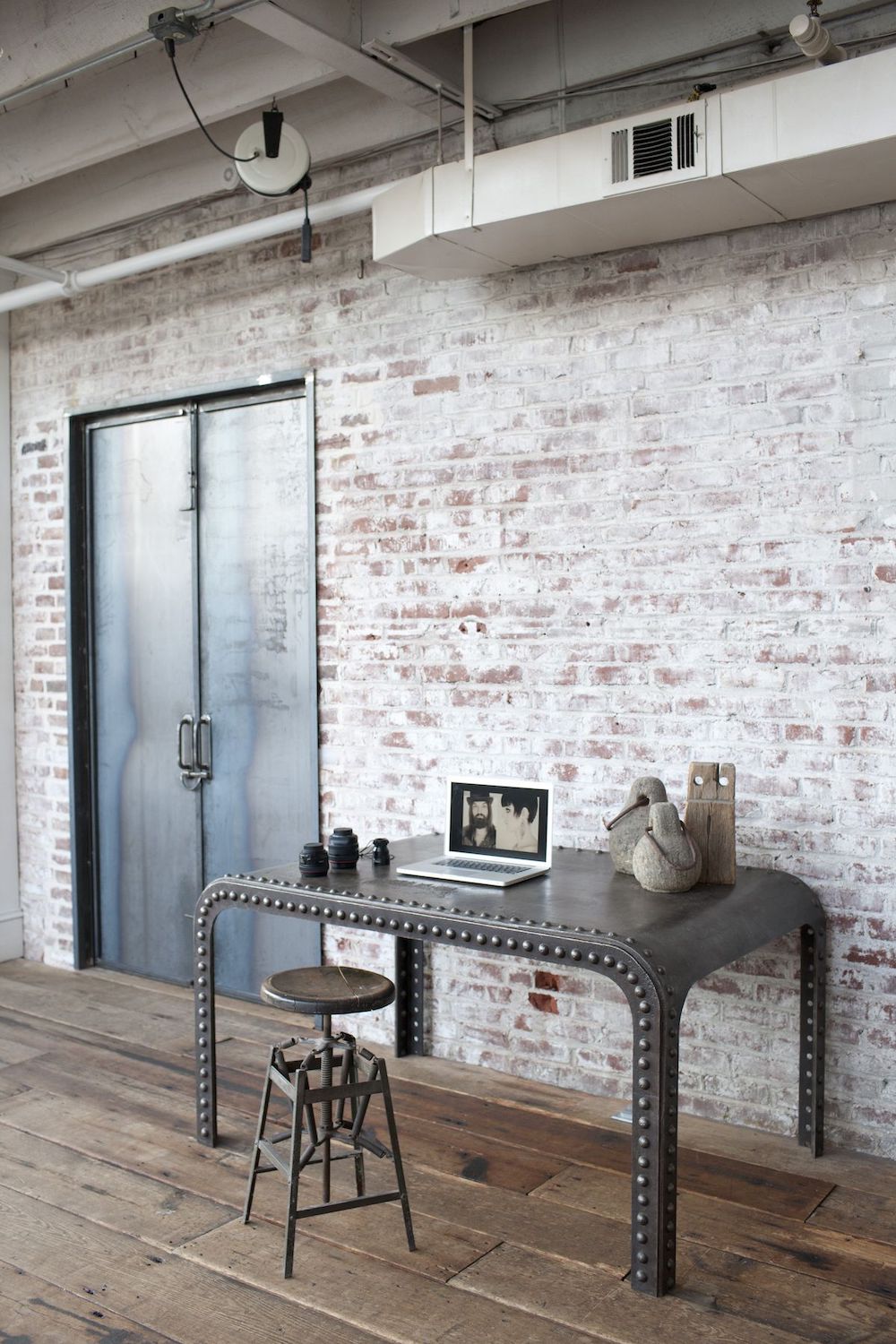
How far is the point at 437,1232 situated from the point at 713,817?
4.09 ft

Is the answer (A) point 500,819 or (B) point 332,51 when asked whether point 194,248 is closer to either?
(B) point 332,51

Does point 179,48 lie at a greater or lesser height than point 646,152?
greater

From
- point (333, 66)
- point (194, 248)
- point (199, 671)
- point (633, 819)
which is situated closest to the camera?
point (633, 819)

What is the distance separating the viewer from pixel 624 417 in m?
3.78

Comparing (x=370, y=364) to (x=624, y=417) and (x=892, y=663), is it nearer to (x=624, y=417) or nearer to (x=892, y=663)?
(x=624, y=417)

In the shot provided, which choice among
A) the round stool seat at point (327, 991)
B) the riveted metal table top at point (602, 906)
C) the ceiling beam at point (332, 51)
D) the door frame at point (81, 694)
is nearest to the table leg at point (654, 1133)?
the riveted metal table top at point (602, 906)

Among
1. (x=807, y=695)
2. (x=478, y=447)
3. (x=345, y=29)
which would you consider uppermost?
(x=345, y=29)

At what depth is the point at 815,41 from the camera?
116 inches

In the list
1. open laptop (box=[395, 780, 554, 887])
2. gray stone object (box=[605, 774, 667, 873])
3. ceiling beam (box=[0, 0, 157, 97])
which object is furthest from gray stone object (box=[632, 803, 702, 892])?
ceiling beam (box=[0, 0, 157, 97])

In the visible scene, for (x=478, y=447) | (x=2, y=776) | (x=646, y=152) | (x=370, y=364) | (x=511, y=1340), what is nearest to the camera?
(x=511, y=1340)

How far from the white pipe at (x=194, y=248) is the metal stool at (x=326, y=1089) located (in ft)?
7.62

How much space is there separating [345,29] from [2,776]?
351 cm

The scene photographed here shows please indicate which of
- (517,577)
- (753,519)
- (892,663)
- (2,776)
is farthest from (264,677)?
(892,663)

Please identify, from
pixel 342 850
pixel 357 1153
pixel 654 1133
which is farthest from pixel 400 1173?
pixel 342 850
